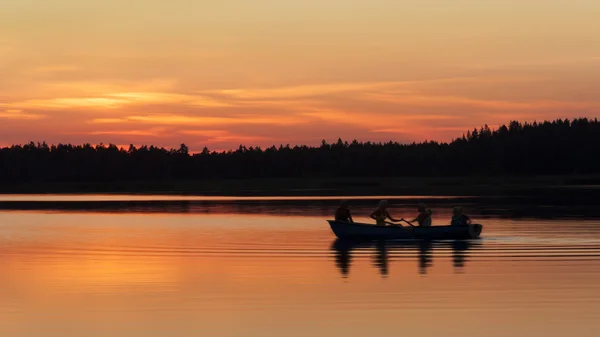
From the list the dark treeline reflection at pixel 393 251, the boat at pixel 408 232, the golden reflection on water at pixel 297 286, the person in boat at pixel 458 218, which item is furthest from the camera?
the person in boat at pixel 458 218

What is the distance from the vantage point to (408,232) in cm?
3819

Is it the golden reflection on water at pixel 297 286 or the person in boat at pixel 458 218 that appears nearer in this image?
the golden reflection on water at pixel 297 286

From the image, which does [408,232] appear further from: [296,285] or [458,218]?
[296,285]

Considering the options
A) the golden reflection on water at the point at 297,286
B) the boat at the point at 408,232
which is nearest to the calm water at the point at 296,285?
the golden reflection on water at the point at 297,286

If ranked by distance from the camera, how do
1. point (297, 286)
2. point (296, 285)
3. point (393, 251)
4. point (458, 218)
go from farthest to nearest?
point (458, 218)
point (393, 251)
point (296, 285)
point (297, 286)

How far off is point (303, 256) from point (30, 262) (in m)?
8.63

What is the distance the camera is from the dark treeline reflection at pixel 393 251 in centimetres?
2883

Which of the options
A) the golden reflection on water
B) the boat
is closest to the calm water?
the golden reflection on water

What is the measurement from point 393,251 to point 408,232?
3824 millimetres

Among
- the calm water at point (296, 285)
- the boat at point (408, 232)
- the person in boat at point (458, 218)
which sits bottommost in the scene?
the calm water at point (296, 285)

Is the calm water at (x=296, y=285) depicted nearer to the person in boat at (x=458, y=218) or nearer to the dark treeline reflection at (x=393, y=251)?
the dark treeline reflection at (x=393, y=251)

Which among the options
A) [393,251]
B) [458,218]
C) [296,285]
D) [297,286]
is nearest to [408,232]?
[458,218]

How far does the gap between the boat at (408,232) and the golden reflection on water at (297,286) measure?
90 cm

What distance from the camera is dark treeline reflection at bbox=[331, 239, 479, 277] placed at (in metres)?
28.8
